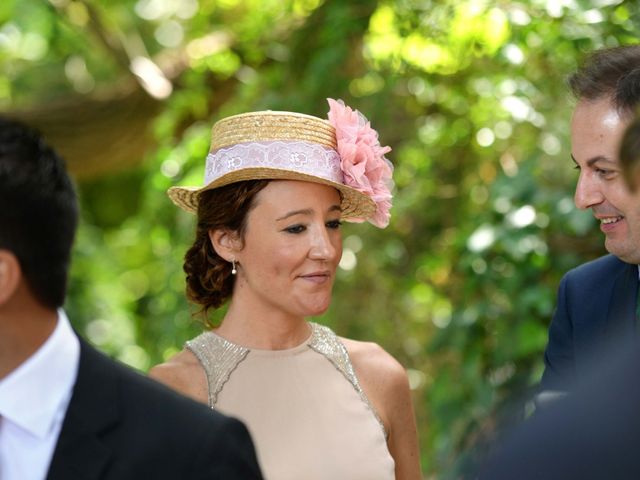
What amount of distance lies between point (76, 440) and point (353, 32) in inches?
163

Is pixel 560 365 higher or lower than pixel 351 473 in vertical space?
higher

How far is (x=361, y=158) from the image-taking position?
141 inches

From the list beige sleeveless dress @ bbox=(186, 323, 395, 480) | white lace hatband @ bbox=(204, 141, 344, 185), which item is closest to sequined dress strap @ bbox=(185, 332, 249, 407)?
beige sleeveless dress @ bbox=(186, 323, 395, 480)

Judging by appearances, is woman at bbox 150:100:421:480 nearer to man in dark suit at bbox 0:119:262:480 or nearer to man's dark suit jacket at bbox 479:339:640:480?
man in dark suit at bbox 0:119:262:480

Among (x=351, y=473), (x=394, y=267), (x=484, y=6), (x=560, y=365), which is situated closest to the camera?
(x=351, y=473)

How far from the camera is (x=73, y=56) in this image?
11.2m

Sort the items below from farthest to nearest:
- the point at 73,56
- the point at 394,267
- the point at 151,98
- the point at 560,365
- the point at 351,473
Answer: the point at 73,56
the point at 151,98
the point at 394,267
the point at 560,365
the point at 351,473

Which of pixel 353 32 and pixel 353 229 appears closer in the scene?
pixel 353 32

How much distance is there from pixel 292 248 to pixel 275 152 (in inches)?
11.3

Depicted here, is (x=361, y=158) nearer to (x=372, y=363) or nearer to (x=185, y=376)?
(x=372, y=363)

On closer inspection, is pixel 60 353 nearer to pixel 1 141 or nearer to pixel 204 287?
pixel 1 141

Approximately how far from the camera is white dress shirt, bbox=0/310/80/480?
2252 mm

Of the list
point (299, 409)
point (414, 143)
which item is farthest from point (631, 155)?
point (414, 143)

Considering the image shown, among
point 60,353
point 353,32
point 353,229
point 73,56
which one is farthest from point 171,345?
point 73,56
